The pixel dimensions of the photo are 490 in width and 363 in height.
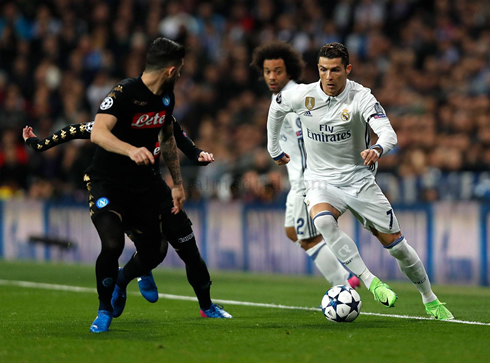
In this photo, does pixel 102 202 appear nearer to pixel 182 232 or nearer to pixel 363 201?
pixel 182 232

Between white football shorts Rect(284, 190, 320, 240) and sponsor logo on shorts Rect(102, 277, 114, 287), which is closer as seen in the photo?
sponsor logo on shorts Rect(102, 277, 114, 287)

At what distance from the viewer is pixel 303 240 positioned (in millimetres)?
9398

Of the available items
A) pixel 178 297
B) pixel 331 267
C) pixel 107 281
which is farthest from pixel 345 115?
pixel 178 297

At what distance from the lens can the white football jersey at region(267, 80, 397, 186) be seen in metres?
7.83

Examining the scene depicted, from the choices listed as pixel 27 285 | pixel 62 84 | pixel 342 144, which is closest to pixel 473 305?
pixel 342 144

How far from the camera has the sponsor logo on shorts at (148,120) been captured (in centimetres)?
691

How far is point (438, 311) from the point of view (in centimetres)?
785

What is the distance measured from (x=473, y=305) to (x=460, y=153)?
187 inches

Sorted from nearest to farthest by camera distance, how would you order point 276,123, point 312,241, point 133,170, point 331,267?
point 133,170, point 276,123, point 331,267, point 312,241

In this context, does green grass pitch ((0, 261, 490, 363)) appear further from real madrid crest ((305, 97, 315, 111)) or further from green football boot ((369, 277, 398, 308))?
real madrid crest ((305, 97, 315, 111))

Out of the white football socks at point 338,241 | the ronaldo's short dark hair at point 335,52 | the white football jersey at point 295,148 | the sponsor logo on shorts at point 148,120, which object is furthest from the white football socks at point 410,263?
the sponsor logo on shorts at point 148,120

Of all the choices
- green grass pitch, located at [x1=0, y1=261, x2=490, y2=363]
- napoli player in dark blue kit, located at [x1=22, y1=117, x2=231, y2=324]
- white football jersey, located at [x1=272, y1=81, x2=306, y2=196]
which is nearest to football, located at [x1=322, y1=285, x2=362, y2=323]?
green grass pitch, located at [x1=0, y1=261, x2=490, y2=363]

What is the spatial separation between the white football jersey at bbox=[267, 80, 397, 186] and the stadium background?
517 centimetres

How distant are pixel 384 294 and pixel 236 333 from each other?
4.38 ft
